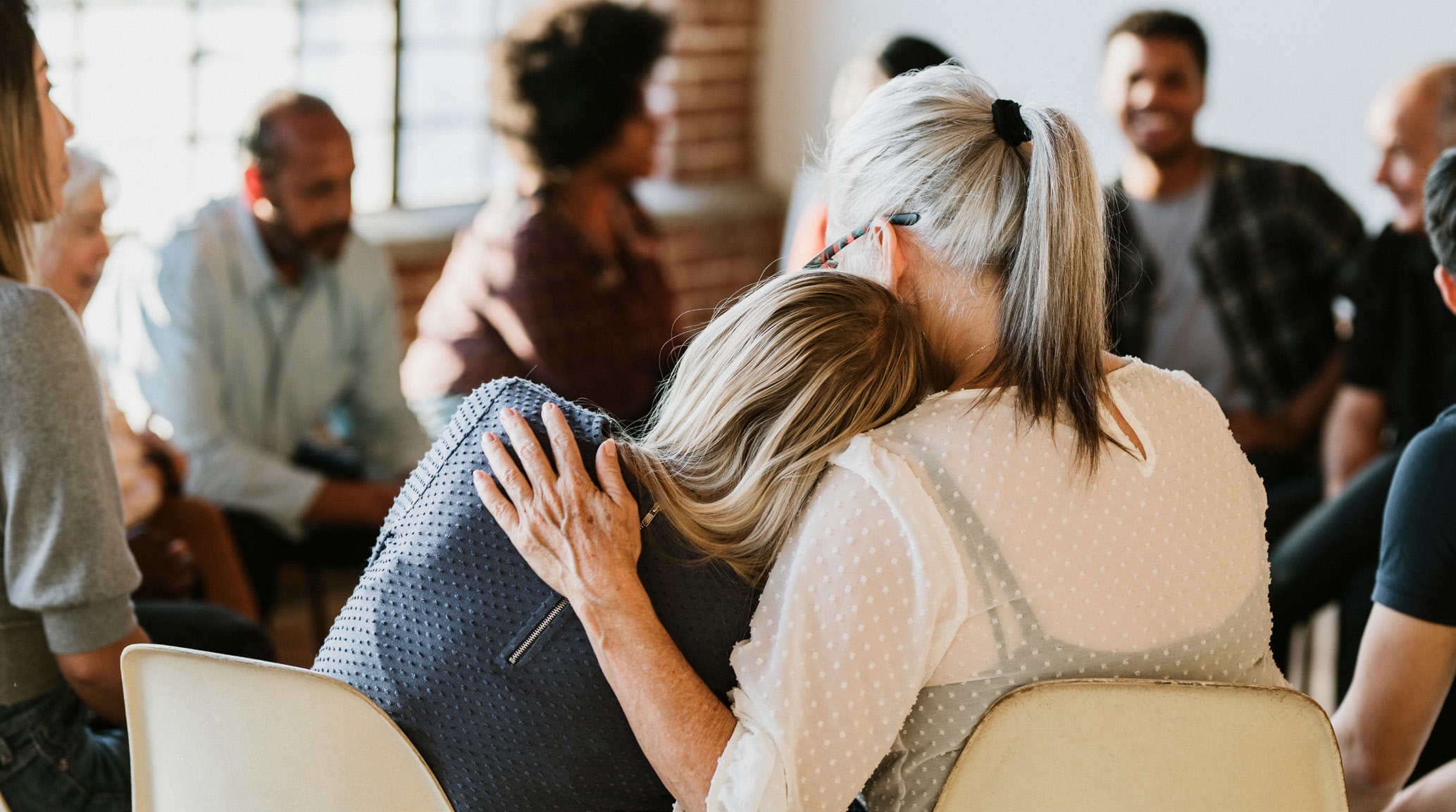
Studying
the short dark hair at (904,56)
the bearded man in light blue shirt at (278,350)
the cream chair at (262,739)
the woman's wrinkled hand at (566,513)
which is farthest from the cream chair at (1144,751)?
the bearded man in light blue shirt at (278,350)

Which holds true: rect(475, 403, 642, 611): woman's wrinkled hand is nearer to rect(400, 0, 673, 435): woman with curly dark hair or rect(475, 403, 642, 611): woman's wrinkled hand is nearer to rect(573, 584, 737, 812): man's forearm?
rect(573, 584, 737, 812): man's forearm

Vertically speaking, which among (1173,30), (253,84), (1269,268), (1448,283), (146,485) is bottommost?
(146,485)

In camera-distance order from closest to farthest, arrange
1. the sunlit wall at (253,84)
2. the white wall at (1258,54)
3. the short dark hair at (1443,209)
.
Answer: the short dark hair at (1443,209), the white wall at (1258,54), the sunlit wall at (253,84)

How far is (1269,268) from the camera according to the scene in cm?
292

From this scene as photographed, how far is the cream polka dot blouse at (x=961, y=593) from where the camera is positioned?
1067 millimetres

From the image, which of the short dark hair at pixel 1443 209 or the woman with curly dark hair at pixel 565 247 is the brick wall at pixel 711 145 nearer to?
the woman with curly dark hair at pixel 565 247

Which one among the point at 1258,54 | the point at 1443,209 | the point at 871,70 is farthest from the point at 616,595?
the point at 1258,54

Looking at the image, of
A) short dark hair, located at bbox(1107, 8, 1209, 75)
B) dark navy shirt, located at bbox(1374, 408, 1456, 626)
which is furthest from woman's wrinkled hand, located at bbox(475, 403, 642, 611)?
short dark hair, located at bbox(1107, 8, 1209, 75)

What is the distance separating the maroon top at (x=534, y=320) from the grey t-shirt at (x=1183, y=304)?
1.17 meters

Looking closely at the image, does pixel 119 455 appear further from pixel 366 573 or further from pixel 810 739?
pixel 810 739

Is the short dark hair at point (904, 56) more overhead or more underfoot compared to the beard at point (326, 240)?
A: more overhead

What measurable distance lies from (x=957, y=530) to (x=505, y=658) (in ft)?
1.35

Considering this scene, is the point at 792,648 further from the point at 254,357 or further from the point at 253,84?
the point at 253,84

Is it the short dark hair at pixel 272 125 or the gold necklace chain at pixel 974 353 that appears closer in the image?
the gold necklace chain at pixel 974 353
